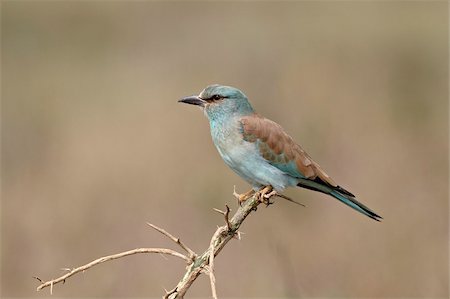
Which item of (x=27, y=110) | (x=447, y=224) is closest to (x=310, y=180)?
(x=447, y=224)

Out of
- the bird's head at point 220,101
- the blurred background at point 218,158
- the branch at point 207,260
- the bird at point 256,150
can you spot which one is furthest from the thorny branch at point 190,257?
the blurred background at point 218,158

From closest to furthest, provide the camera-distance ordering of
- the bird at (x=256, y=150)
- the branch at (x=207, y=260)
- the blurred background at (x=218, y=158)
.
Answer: the branch at (x=207, y=260), the bird at (x=256, y=150), the blurred background at (x=218, y=158)

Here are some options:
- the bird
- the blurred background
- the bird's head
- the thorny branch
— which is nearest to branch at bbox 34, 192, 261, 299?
the thorny branch

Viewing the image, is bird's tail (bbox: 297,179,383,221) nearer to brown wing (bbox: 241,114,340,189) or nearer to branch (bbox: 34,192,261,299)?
brown wing (bbox: 241,114,340,189)

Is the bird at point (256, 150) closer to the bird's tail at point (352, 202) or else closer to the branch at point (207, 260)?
the bird's tail at point (352, 202)

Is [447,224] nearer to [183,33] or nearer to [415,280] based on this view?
[415,280]

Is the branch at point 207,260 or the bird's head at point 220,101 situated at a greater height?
the bird's head at point 220,101

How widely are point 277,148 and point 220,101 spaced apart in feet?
1.25

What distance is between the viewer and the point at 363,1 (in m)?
14.2

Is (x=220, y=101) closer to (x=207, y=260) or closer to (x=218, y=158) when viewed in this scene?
(x=207, y=260)

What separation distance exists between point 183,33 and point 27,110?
→ 5.12m

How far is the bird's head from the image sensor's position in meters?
4.37

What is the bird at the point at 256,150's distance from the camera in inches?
167

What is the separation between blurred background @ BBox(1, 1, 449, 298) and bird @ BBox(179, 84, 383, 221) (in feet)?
2.03
